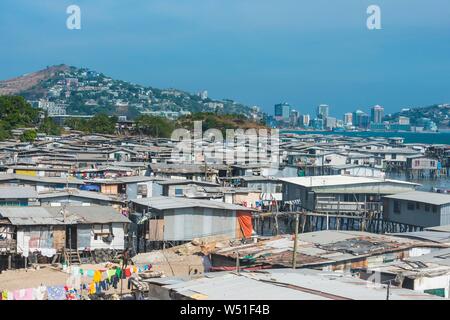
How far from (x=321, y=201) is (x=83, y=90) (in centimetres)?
11655

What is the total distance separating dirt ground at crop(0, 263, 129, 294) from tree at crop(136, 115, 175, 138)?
144ft

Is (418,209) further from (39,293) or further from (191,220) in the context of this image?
(39,293)

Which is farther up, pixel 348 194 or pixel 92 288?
pixel 348 194

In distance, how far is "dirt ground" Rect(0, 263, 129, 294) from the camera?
11.7 meters

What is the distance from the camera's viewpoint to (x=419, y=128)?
545 feet

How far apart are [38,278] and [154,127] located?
45.4m

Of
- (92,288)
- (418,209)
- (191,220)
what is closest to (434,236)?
(418,209)

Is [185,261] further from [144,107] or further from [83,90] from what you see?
[83,90]

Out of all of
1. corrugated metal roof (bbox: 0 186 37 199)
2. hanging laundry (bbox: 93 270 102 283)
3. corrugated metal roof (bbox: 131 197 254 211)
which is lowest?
hanging laundry (bbox: 93 270 102 283)

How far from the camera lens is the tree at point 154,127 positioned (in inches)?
2259

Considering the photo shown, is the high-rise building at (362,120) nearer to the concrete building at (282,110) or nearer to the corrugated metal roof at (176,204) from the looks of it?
the concrete building at (282,110)

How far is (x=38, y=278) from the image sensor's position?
12.4 m

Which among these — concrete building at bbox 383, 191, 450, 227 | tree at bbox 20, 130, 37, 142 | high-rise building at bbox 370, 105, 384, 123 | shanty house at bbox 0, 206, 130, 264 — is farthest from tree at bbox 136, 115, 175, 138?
high-rise building at bbox 370, 105, 384, 123

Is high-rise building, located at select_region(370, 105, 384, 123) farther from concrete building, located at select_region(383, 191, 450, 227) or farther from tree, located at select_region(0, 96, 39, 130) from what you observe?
concrete building, located at select_region(383, 191, 450, 227)
